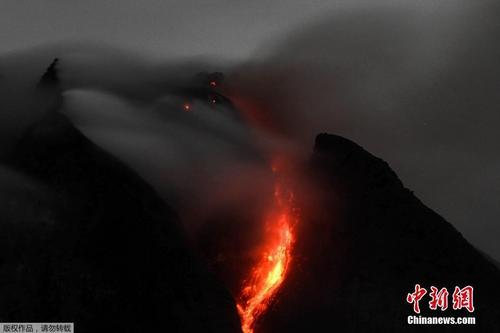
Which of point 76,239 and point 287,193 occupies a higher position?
point 76,239

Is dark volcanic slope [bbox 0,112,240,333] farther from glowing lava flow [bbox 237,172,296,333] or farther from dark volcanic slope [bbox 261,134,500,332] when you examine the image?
dark volcanic slope [bbox 261,134,500,332]

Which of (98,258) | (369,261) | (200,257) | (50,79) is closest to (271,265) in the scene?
(200,257)

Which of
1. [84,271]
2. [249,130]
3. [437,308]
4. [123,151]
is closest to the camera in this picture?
[84,271]

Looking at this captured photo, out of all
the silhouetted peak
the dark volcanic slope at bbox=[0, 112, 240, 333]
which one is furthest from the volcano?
the silhouetted peak

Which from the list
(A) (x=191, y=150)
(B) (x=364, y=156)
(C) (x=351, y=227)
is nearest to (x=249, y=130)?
(A) (x=191, y=150)

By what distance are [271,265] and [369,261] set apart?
14.0m

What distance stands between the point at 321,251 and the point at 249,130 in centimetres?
3818

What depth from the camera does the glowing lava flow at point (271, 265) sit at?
68.9 meters

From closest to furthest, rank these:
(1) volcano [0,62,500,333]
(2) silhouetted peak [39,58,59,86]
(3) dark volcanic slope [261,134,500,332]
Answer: (1) volcano [0,62,500,333], (3) dark volcanic slope [261,134,500,332], (2) silhouetted peak [39,58,59,86]

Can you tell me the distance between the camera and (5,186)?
63875 mm

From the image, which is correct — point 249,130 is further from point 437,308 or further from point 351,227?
point 437,308

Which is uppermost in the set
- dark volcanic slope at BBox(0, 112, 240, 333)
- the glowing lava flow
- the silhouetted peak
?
the silhouetted peak

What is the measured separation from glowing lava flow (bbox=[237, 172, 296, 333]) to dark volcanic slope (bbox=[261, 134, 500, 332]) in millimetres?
1880

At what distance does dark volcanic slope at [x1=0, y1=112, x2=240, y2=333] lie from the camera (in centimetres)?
5197
